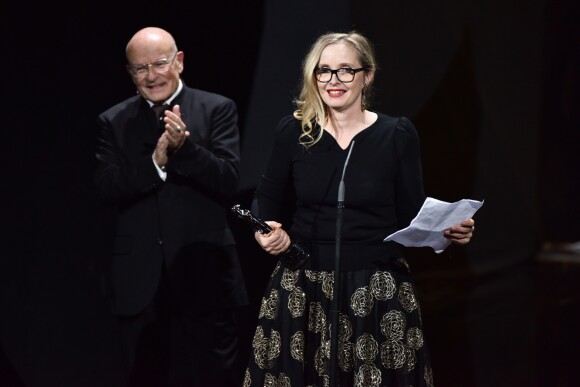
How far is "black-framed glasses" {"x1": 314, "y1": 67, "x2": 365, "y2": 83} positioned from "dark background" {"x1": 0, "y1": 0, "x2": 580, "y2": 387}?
104 cm

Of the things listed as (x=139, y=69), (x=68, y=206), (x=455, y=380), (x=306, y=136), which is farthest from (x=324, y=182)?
(x=455, y=380)

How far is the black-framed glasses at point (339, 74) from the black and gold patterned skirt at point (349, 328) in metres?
0.54

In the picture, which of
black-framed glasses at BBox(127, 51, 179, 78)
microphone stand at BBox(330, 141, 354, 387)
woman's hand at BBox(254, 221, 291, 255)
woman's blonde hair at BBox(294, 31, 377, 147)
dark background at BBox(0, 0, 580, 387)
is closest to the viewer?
microphone stand at BBox(330, 141, 354, 387)

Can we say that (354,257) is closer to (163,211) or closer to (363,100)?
(363,100)

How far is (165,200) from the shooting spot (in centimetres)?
361

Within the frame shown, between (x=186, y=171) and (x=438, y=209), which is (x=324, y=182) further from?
(x=186, y=171)

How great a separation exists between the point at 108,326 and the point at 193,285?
0.53 meters

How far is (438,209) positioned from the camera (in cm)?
260

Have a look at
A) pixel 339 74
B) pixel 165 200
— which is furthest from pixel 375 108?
pixel 339 74

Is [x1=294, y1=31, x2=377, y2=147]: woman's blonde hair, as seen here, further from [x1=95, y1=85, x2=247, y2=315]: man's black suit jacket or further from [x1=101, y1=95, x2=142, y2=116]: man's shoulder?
[x1=101, y1=95, x2=142, y2=116]: man's shoulder

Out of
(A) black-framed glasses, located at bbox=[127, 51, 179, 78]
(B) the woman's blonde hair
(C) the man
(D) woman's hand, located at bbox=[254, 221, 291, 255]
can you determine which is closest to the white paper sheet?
(D) woman's hand, located at bbox=[254, 221, 291, 255]

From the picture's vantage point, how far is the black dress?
110 inches

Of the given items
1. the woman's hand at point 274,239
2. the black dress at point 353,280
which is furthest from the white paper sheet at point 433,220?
the woman's hand at point 274,239

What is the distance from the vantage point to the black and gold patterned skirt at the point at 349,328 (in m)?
2.79
